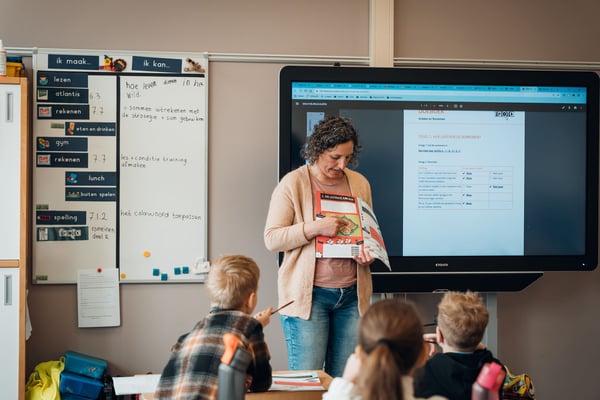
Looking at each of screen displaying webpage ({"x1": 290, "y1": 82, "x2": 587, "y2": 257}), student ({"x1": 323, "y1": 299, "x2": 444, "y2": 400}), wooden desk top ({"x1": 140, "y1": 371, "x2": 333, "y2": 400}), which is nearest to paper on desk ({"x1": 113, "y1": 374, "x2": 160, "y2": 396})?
wooden desk top ({"x1": 140, "y1": 371, "x2": 333, "y2": 400})

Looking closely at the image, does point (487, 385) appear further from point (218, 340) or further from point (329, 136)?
point (329, 136)

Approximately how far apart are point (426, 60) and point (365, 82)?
594mm

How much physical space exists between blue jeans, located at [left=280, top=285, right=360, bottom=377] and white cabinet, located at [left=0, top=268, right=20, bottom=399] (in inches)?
53.2

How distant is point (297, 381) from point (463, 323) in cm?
57

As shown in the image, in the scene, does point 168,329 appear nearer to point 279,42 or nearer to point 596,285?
point 279,42

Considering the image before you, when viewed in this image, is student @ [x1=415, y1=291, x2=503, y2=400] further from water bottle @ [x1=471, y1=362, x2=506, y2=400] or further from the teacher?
the teacher

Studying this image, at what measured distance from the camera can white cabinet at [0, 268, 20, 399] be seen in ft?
11.3

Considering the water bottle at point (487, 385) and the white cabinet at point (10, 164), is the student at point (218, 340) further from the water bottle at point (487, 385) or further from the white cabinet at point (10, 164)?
the white cabinet at point (10, 164)

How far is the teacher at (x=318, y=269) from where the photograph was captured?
3006mm

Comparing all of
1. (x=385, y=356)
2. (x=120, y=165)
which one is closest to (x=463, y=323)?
(x=385, y=356)

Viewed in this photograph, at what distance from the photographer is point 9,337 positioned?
136 inches

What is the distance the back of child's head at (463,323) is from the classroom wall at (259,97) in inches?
72.2

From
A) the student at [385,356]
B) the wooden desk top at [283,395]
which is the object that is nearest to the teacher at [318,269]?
the wooden desk top at [283,395]

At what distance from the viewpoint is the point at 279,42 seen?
13.2ft
